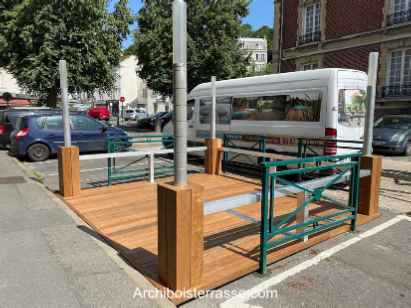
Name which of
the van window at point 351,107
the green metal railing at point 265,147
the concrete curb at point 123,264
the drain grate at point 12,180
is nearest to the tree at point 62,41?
the drain grate at point 12,180

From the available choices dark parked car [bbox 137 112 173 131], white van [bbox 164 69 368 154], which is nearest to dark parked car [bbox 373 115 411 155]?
white van [bbox 164 69 368 154]

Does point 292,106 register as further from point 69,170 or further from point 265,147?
point 69,170

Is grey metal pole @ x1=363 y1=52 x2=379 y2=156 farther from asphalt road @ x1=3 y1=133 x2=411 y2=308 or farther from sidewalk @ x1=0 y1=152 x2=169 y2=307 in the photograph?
sidewalk @ x1=0 y1=152 x2=169 y2=307

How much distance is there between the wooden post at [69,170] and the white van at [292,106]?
482 centimetres

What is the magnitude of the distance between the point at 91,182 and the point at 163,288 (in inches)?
208

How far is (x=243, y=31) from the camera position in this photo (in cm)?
2484

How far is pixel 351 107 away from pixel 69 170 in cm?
636

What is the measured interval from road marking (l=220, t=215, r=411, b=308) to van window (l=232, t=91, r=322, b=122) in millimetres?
3539

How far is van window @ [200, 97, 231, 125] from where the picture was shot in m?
10.2

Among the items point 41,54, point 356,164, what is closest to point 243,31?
point 41,54

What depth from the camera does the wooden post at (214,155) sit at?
27.3ft

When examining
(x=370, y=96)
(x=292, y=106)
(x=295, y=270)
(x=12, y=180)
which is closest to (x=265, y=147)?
(x=292, y=106)

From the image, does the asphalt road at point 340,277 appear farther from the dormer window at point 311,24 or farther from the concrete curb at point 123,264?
the dormer window at point 311,24

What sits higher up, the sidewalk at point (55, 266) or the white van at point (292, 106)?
the white van at point (292, 106)
